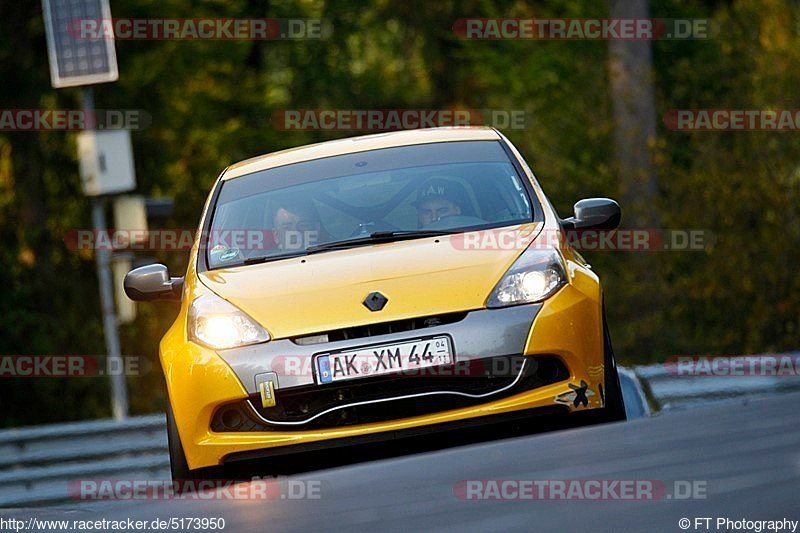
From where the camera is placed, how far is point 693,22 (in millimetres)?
29547

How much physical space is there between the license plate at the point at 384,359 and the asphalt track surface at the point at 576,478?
126cm

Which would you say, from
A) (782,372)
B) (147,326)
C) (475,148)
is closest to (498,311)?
(475,148)

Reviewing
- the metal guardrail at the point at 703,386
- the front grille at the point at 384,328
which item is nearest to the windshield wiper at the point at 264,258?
the front grille at the point at 384,328

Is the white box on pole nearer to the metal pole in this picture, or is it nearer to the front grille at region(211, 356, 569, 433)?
the metal pole

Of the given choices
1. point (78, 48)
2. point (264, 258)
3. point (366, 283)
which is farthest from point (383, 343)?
point (78, 48)

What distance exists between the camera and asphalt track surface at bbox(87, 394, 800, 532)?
12.0ft

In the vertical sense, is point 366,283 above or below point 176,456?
above

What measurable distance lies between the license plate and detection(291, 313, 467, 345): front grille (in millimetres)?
65

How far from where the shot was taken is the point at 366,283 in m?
6.77

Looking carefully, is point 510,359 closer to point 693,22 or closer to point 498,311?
point 498,311

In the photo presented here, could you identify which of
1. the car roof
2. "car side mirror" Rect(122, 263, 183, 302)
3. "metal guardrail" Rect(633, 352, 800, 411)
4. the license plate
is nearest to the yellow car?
the license plate

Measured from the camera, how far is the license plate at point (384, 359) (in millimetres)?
6527

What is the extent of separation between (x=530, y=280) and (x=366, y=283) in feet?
2.11

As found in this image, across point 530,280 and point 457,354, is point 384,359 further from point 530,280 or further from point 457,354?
point 530,280
